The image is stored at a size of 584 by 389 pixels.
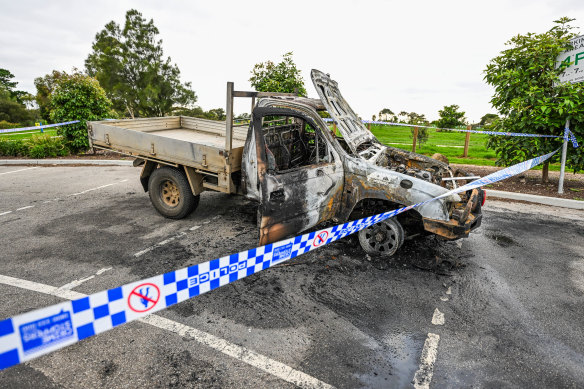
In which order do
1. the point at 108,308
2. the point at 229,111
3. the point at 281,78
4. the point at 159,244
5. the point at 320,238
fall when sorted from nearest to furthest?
1. the point at 108,308
2. the point at 320,238
3. the point at 229,111
4. the point at 159,244
5. the point at 281,78

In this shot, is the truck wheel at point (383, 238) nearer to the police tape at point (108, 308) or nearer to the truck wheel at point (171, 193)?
the police tape at point (108, 308)

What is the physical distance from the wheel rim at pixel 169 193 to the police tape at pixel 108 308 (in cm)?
315

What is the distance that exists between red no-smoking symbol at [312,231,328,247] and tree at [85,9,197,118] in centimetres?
3307

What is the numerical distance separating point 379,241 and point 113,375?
3278 mm

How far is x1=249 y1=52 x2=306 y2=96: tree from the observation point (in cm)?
986

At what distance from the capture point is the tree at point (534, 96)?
729cm

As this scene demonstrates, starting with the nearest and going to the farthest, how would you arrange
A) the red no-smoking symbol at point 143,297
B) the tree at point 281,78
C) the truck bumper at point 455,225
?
the red no-smoking symbol at point 143,297, the truck bumper at point 455,225, the tree at point 281,78

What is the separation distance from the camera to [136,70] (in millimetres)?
33250

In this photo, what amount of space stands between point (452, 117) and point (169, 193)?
49.3 ft

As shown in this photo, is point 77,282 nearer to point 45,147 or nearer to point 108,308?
point 108,308

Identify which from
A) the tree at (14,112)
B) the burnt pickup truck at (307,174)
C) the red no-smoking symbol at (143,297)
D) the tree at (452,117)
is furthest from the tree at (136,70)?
the red no-smoking symbol at (143,297)

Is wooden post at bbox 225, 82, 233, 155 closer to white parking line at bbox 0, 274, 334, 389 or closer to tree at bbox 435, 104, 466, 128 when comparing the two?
white parking line at bbox 0, 274, 334, 389

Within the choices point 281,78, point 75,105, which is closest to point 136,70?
point 75,105

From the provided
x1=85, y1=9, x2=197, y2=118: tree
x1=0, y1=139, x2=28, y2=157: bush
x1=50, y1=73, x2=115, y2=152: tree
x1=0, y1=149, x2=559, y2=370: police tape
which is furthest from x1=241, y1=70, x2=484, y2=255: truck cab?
x1=85, y1=9, x2=197, y2=118: tree
